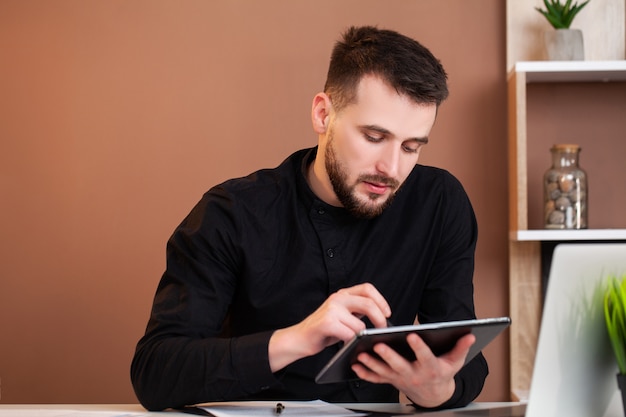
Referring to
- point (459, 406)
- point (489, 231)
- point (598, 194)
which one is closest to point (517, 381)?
point (489, 231)

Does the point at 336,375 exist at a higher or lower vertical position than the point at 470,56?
Answer: lower

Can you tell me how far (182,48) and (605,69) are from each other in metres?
1.33

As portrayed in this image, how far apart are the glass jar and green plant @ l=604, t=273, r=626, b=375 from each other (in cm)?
140

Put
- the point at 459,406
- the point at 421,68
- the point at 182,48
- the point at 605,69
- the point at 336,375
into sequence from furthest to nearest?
the point at 182,48, the point at 605,69, the point at 421,68, the point at 459,406, the point at 336,375

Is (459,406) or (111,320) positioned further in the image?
(111,320)

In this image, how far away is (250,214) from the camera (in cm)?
182

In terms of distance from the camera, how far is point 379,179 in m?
1.72

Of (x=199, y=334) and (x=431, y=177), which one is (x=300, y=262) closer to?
(x=199, y=334)

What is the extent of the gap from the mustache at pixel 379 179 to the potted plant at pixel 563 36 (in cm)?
101

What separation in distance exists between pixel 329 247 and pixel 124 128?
123 cm

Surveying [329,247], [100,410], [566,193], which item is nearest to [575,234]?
[566,193]

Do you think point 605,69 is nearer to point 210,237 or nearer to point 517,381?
point 517,381

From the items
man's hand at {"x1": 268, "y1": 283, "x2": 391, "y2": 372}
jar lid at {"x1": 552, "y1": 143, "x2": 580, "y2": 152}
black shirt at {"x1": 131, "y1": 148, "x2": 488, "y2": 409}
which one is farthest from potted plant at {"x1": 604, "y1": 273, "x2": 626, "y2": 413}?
jar lid at {"x1": 552, "y1": 143, "x2": 580, "y2": 152}

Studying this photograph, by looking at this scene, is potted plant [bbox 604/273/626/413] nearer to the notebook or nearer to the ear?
the notebook
